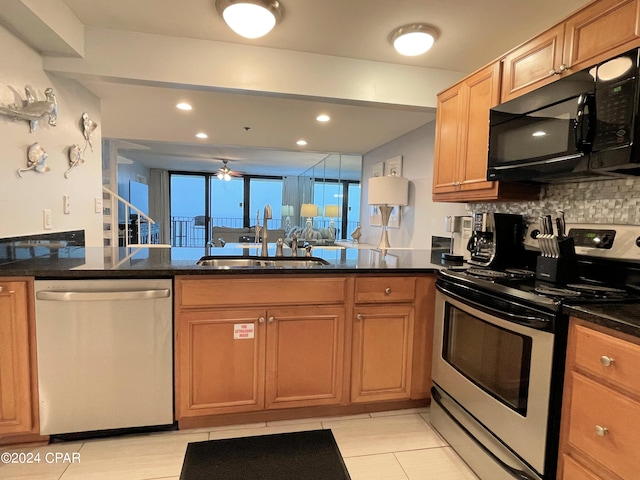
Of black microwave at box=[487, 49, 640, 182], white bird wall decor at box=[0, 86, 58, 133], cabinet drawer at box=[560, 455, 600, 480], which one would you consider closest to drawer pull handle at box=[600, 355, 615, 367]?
cabinet drawer at box=[560, 455, 600, 480]

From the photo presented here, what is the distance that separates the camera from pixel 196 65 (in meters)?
2.21

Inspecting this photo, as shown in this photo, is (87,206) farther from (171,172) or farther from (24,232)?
(171,172)

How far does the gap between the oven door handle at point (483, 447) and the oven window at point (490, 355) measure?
0.73 feet

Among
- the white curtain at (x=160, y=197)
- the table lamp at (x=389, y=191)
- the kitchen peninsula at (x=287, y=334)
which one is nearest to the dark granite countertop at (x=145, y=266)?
the kitchen peninsula at (x=287, y=334)

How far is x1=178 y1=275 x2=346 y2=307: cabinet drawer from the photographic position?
5.80 feet

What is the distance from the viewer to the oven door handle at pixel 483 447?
1328 millimetres

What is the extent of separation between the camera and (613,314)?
3.60 feet

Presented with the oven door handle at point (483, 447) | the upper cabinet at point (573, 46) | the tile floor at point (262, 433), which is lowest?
the tile floor at point (262, 433)

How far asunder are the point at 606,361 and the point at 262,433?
157cm

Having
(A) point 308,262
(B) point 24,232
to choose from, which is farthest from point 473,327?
(B) point 24,232

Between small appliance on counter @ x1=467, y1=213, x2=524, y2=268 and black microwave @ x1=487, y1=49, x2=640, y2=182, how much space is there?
307mm

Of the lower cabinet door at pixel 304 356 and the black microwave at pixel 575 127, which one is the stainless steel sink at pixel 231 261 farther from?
the black microwave at pixel 575 127

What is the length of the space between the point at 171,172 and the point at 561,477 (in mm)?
9711

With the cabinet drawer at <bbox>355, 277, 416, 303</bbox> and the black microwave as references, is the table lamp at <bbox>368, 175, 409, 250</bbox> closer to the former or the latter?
the cabinet drawer at <bbox>355, 277, 416, 303</bbox>
